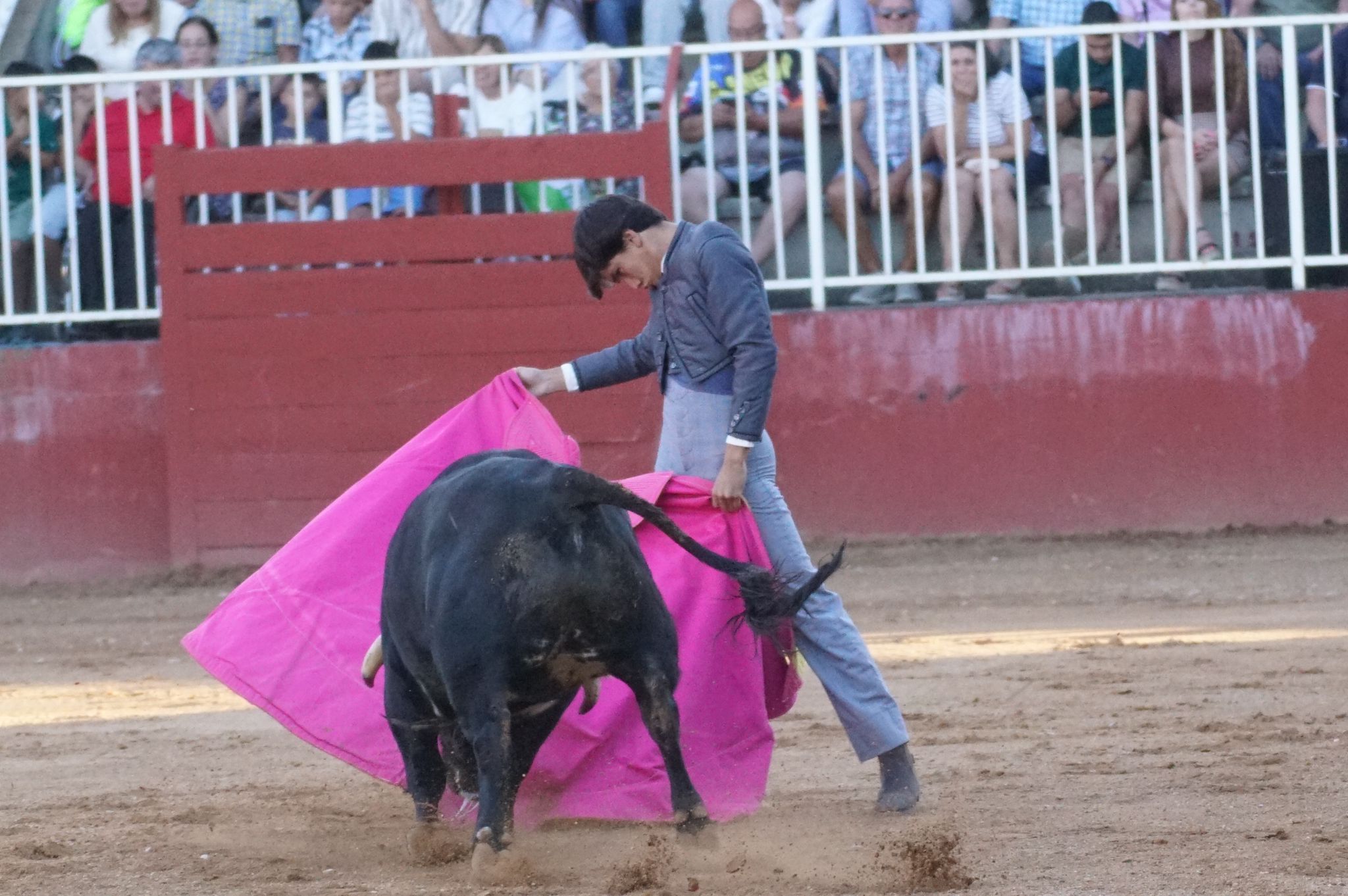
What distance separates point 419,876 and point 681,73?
250 inches

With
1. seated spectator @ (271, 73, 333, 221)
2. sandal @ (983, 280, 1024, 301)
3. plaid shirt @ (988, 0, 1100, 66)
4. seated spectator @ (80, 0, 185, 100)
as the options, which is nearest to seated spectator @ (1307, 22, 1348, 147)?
plaid shirt @ (988, 0, 1100, 66)

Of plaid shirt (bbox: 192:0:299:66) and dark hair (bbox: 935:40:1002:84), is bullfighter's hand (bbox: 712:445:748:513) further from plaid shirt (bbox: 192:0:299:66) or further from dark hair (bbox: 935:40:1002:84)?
plaid shirt (bbox: 192:0:299:66)

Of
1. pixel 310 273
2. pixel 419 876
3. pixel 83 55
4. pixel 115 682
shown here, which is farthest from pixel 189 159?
pixel 419 876

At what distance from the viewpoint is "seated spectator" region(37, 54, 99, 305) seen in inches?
349

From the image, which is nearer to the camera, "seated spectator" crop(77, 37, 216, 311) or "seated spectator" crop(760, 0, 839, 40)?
"seated spectator" crop(77, 37, 216, 311)

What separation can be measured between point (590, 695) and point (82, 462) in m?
5.56

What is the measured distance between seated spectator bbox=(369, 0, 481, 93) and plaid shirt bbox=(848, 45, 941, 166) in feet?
6.87

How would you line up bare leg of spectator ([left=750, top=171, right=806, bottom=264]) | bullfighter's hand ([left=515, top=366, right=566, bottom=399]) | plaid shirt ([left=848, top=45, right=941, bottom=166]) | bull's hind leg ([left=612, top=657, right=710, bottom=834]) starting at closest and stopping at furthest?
bull's hind leg ([left=612, top=657, right=710, bottom=834]), bullfighter's hand ([left=515, top=366, right=566, bottom=399]), plaid shirt ([left=848, top=45, right=941, bottom=166]), bare leg of spectator ([left=750, top=171, right=806, bottom=264])

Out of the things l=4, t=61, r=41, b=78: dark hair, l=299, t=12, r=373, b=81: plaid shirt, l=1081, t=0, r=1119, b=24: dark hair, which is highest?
l=299, t=12, r=373, b=81: plaid shirt

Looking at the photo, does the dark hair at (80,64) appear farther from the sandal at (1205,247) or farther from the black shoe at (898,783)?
the black shoe at (898,783)

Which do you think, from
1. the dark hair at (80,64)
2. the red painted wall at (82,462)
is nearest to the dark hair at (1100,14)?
the red painted wall at (82,462)

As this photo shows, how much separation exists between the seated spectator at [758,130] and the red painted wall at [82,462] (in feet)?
9.27

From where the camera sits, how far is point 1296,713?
208 inches

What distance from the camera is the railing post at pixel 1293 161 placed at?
862 cm
